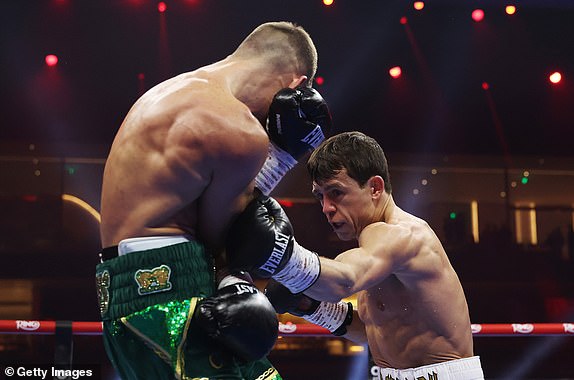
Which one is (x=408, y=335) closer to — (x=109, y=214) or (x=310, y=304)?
(x=310, y=304)

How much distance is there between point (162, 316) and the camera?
1.63m

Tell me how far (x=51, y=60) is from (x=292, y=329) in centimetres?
417

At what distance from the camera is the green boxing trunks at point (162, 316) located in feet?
5.34

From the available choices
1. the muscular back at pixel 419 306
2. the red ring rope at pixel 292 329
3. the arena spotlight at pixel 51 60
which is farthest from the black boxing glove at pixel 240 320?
the arena spotlight at pixel 51 60

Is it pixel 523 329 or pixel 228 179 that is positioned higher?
pixel 228 179

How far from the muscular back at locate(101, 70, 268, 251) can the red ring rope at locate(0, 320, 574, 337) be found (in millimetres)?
1481

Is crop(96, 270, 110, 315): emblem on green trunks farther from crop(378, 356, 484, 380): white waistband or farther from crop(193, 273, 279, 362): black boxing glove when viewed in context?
crop(378, 356, 484, 380): white waistband

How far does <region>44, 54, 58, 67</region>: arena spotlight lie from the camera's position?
6484 mm

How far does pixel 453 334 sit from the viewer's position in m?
2.25

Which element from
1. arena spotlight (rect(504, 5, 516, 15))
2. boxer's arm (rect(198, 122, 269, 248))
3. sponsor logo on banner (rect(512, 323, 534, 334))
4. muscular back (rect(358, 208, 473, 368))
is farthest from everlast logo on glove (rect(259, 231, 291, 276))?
arena spotlight (rect(504, 5, 516, 15))

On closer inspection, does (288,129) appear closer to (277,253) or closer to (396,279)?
(277,253)

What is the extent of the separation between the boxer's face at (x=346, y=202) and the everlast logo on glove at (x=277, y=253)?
53 cm

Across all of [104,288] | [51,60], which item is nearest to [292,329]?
[104,288]

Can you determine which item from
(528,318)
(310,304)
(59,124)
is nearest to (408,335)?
(310,304)
